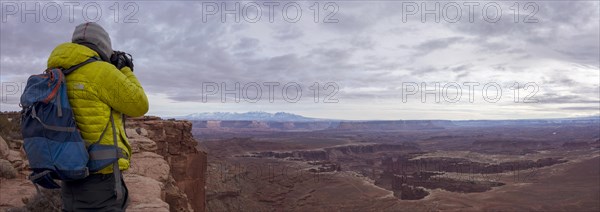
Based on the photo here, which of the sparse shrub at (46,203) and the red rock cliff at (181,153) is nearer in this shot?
the sparse shrub at (46,203)

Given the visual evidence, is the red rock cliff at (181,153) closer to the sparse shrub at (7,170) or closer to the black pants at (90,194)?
the sparse shrub at (7,170)

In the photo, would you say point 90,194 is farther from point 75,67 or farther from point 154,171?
point 154,171

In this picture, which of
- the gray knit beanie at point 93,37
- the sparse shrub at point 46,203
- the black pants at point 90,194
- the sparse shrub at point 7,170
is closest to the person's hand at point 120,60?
the gray knit beanie at point 93,37

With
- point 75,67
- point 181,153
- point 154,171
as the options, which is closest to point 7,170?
point 154,171

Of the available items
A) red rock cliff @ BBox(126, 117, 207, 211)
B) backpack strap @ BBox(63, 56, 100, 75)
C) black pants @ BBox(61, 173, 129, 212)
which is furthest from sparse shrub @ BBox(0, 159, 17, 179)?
red rock cliff @ BBox(126, 117, 207, 211)

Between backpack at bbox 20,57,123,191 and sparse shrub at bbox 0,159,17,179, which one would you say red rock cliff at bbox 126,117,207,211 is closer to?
sparse shrub at bbox 0,159,17,179

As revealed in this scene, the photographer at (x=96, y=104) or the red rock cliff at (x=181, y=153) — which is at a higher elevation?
the photographer at (x=96, y=104)

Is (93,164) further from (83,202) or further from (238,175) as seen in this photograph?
(238,175)
